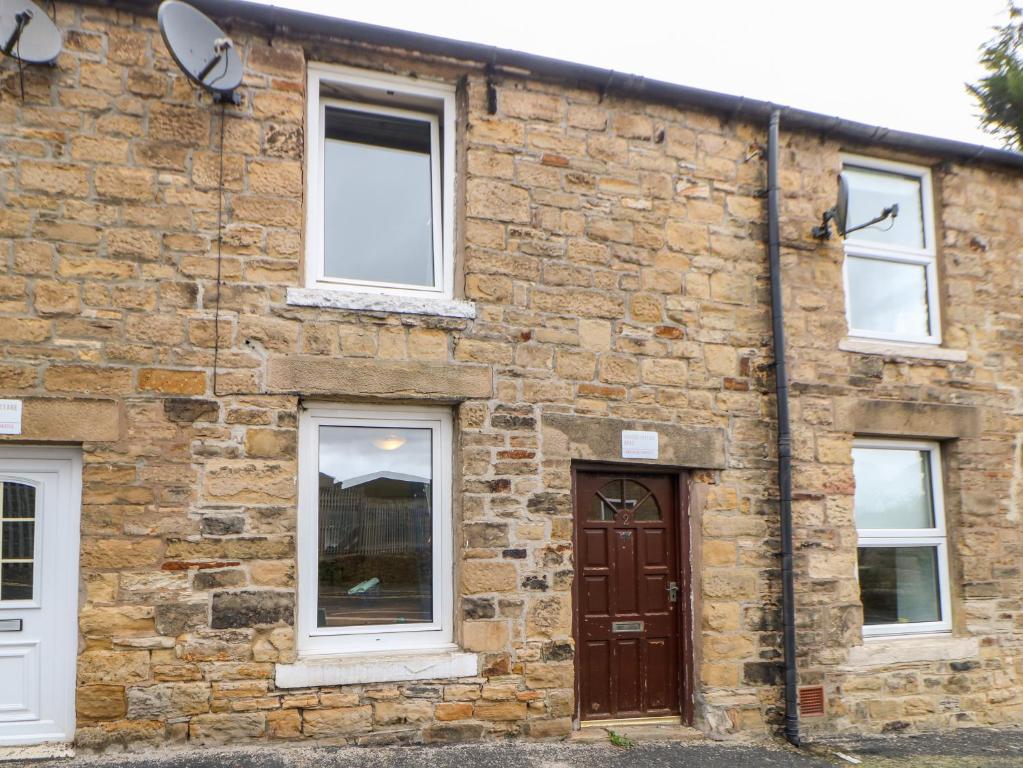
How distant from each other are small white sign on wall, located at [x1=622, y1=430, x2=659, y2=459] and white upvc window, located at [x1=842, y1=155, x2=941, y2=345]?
87.3 inches

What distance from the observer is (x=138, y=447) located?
193 inches

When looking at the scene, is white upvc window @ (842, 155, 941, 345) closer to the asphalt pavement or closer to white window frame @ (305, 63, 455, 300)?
the asphalt pavement

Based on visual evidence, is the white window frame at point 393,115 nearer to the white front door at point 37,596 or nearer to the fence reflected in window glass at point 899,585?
the white front door at point 37,596

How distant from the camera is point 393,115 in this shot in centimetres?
592

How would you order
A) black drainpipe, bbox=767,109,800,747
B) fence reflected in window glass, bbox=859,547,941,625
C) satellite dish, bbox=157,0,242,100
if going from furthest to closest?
fence reflected in window glass, bbox=859,547,941,625 → black drainpipe, bbox=767,109,800,747 → satellite dish, bbox=157,0,242,100

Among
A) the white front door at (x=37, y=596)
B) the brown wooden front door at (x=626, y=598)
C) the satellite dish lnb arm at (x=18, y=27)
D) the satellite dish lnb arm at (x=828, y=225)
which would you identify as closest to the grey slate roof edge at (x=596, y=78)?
the satellite dish lnb arm at (x=18, y=27)

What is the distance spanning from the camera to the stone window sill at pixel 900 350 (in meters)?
6.60

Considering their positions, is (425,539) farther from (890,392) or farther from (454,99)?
(890,392)

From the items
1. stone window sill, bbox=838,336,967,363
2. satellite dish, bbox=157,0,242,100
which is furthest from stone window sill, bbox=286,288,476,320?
stone window sill, bbox=838,336,967,363

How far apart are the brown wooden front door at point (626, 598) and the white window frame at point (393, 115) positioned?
1.83 m

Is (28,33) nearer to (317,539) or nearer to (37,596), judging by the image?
(37,596)

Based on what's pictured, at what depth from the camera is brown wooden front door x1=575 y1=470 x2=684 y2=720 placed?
231 inches

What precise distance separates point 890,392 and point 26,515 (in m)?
6.24

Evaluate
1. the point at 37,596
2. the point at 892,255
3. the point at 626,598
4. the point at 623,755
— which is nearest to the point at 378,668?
the point at 623,755
